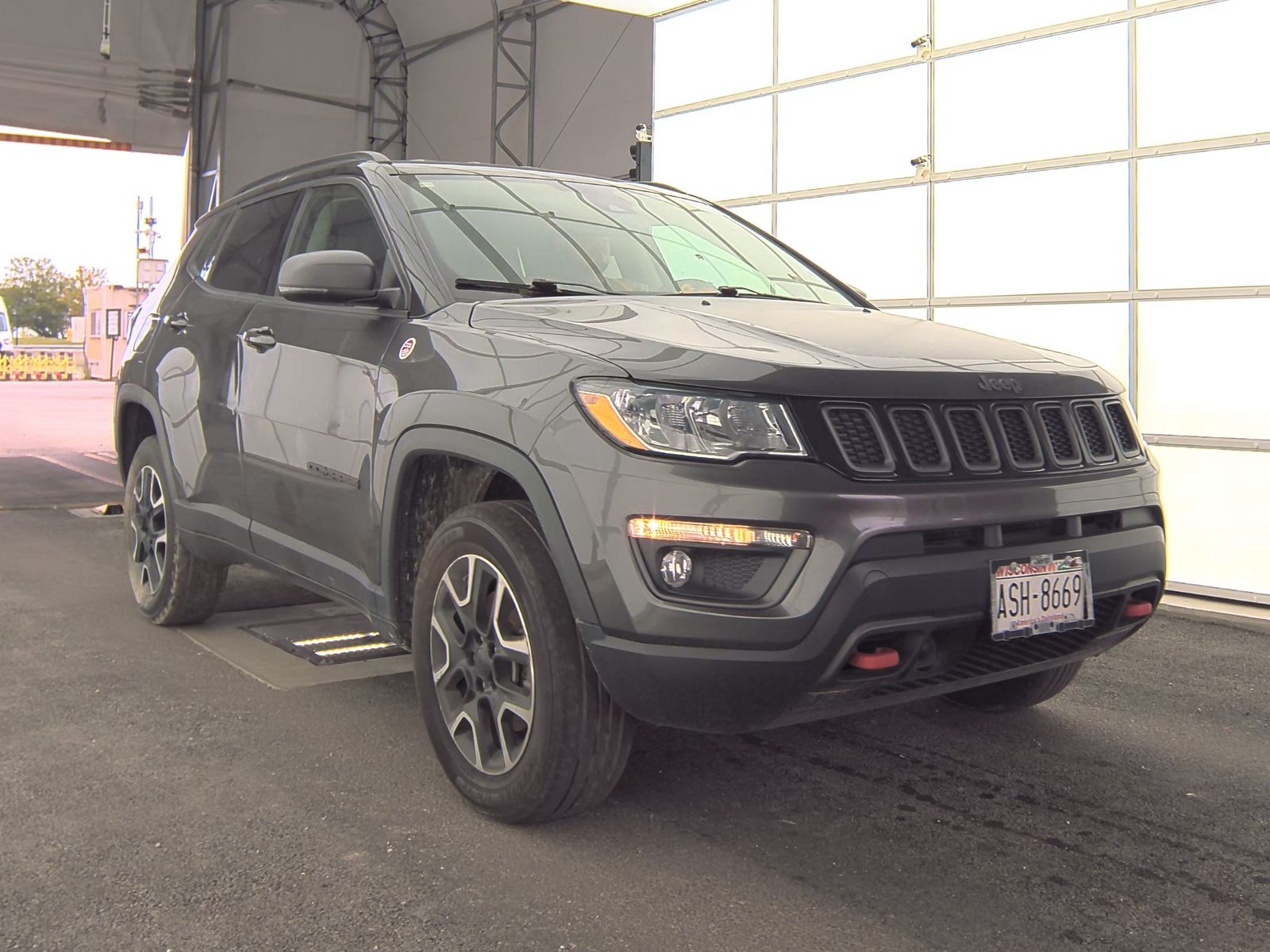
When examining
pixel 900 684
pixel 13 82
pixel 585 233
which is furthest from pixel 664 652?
pixel 13 82

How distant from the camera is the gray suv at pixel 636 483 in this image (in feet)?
8.60

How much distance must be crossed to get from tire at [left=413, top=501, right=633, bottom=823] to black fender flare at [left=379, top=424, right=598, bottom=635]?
88mm

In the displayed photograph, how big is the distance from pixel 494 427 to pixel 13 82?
1749 cm

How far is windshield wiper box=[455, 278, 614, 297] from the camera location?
3.48 meters

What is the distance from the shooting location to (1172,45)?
22.0 ft

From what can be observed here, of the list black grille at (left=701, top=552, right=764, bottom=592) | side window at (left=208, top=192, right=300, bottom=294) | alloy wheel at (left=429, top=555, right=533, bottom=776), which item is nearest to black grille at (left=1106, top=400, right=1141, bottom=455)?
black grille at (left=701, top=552, right=764, bottom=592)

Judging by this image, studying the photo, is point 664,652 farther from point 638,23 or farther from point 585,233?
point 638,23

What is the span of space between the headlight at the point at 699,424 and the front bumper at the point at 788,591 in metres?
0.04

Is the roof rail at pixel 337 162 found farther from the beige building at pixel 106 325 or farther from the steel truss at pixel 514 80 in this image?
the beige building at pixel 106 325

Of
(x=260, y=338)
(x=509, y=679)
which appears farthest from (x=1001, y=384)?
(x=260, y=338)

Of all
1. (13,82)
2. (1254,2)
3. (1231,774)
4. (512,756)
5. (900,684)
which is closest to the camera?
(900,684)

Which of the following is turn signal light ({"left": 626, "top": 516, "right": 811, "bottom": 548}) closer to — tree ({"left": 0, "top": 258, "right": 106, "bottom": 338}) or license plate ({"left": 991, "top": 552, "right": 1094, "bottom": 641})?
license plate ({"left": 991, "top": 552, "right": 1094, "bottom": 641})

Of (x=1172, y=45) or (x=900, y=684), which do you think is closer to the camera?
(x=900, y=684)

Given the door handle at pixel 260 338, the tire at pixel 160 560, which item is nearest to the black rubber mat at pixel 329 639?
the tire at pixel 160 560
